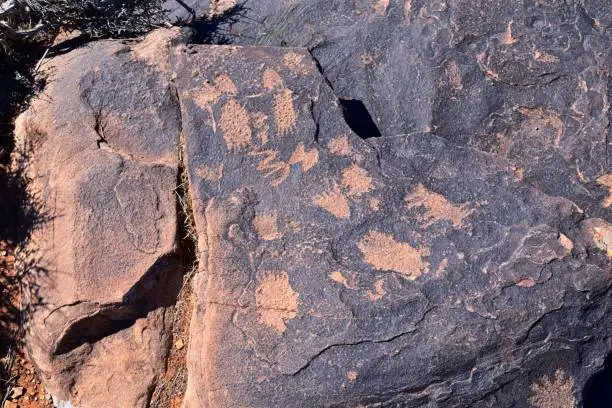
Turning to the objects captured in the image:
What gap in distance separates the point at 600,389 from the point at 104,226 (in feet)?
7.49

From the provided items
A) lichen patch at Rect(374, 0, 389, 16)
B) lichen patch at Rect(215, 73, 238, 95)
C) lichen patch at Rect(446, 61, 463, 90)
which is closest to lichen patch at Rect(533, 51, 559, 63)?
lichen patch at Rect(446, 61, 463, 90)

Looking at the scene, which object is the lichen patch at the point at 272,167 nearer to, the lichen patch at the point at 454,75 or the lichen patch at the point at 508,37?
the lichen patch at the point at 454,75

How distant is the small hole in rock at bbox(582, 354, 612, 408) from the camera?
2.72 metres

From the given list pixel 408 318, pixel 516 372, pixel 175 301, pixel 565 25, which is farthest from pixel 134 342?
pixel 565 25

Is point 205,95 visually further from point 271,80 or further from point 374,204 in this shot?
point 374,204

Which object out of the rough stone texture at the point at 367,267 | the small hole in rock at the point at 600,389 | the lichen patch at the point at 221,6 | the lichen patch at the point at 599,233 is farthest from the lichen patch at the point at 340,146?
the small hole in rock at the point at 600,389

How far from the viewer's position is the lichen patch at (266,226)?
260 centimetres

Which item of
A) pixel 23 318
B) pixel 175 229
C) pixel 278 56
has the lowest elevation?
pixel 23 318

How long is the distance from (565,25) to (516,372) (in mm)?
1471

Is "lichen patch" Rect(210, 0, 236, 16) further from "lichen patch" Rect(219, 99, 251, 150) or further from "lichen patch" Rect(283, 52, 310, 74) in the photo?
"lichen patch" Rect(219, 99, 251, 150)

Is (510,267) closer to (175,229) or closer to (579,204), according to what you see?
(579,204)

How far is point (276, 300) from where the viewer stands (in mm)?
2564

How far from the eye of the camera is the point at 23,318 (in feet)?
9.54

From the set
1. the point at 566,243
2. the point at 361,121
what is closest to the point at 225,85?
the point at 361,121
